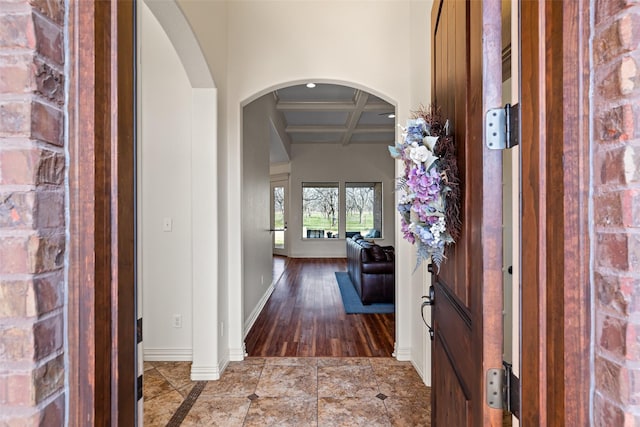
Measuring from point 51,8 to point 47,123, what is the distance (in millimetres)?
221

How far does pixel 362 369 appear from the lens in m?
2.80

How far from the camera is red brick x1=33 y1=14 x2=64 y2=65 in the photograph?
615mm

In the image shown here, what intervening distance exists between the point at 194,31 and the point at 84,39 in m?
1.82

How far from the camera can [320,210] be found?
9961 millimetres

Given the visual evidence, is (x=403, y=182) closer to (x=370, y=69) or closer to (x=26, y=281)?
(x=26, y=281)

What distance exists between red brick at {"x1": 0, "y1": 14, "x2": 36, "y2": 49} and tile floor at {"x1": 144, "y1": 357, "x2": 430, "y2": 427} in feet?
7.21

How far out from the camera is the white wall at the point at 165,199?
296cm

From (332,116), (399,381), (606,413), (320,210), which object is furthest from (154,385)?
(320,210)

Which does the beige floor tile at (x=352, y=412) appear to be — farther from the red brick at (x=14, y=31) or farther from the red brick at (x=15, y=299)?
the red brick at (x=14, y=31)

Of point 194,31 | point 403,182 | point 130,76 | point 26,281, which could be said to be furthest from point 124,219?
point 194,31

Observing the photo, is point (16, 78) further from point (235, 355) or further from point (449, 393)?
point (235, 355)

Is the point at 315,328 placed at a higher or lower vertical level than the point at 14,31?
lower

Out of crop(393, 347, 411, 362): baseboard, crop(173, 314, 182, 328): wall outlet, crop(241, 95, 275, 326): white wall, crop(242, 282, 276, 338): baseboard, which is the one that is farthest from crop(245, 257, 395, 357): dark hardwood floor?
crop(173, 314, 182, 328): wall outlet

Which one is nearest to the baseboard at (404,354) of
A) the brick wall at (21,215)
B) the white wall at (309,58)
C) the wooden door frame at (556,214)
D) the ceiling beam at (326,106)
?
the white wall at (309,58)
